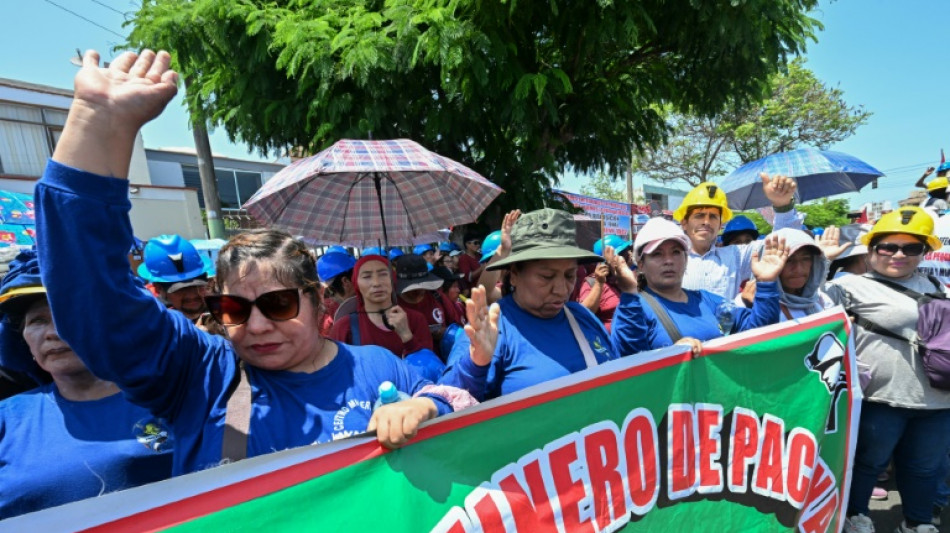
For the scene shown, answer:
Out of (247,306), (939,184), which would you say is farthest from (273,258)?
(939,184)

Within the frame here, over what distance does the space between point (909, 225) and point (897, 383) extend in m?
0.88

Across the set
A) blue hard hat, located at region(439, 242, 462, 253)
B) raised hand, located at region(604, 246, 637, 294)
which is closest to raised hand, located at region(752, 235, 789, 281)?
raised hand, located at region(604, 246, 637, 294)

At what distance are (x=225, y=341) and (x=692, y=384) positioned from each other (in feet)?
5.68

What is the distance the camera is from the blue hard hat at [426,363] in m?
2.77

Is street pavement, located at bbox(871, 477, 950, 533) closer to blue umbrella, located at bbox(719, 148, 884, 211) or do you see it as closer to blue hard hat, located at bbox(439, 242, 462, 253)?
blue umbrella, located at bbox(719, 148, 884, 211)

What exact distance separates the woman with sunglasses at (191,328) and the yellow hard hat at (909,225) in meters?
2.84

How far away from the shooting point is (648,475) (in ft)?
5.85

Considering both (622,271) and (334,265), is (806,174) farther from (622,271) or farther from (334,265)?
(334,265)

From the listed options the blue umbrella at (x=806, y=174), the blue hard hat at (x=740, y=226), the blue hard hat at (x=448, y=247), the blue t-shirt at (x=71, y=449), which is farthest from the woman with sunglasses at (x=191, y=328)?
the blue hard hat at (x=448, y=247)

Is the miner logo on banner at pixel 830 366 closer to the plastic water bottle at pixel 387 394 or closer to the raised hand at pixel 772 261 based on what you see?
the raised hand at pixel 772 261

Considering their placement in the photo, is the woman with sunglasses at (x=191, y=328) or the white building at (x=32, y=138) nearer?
the woman with sunglasses at (x=191, y=328)

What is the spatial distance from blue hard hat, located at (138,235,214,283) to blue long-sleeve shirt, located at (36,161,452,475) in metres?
1.79

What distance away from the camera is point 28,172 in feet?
50.7

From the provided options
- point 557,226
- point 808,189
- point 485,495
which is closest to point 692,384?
point 557,226
